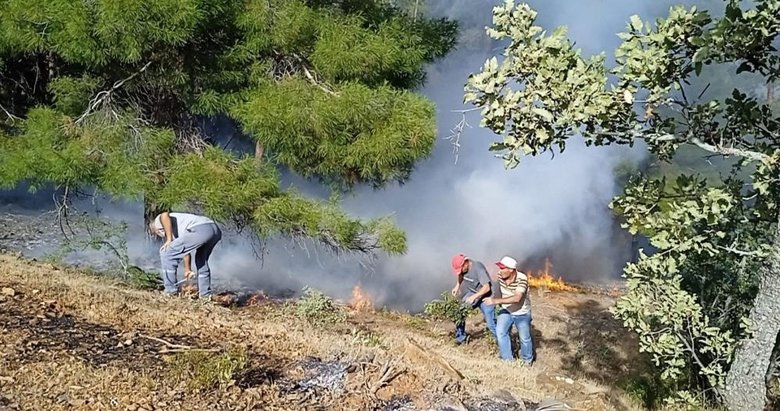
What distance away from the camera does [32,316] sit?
6.02 m

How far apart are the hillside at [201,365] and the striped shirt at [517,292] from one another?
88cm

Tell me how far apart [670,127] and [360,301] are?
8613mm

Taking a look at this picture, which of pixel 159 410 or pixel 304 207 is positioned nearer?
pixel 159 410

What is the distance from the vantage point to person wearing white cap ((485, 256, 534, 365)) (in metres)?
8.14

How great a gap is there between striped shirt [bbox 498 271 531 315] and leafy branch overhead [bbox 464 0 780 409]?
6.44ft

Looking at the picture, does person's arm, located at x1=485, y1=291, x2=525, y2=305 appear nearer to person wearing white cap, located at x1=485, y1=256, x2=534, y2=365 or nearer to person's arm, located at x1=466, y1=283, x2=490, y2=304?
person wearing white cap, located at x1=485, y1=256, x2=534, y2=365

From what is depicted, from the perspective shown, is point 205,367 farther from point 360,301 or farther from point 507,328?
point 360,301

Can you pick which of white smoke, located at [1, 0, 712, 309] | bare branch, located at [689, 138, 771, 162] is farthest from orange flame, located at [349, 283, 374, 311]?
bare branch, located at [689, 138, 771, 162]

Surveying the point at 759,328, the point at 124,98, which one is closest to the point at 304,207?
the point at 124,98

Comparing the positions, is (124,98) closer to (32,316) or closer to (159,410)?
(32,316)

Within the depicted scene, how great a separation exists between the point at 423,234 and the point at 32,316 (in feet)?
40.8

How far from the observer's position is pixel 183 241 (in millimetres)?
8250

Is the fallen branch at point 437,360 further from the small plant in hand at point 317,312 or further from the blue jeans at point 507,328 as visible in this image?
the small plant in hand at point 317,312

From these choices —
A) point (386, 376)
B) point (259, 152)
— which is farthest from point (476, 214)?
point (386, 376)
